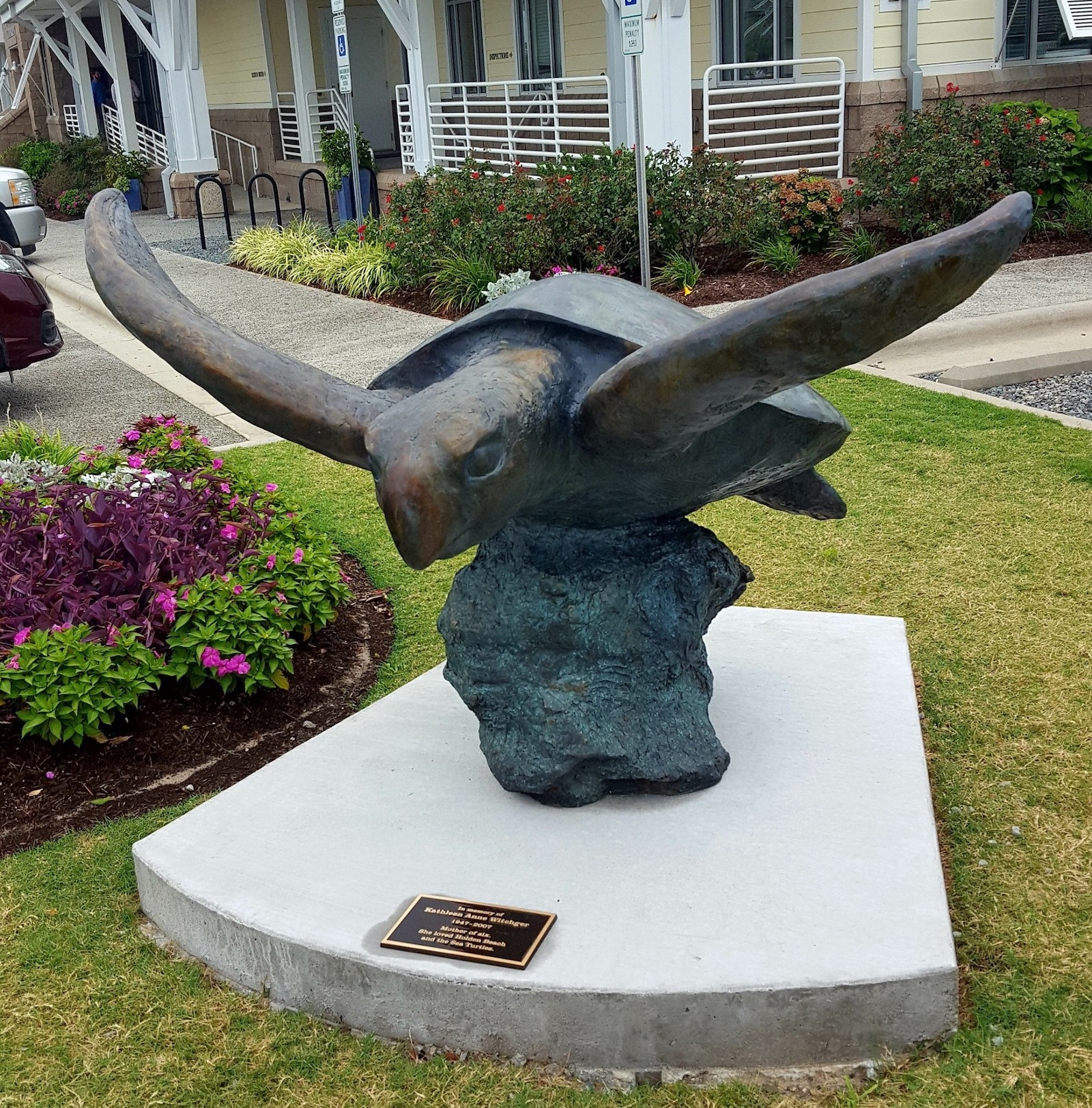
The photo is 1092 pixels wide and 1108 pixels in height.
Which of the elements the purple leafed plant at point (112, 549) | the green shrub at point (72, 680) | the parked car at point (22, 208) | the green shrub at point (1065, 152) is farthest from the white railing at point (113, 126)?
the green shrub at point (72, 680)

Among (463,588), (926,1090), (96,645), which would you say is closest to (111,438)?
(96,645)

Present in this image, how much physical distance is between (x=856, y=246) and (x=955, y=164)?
121cm

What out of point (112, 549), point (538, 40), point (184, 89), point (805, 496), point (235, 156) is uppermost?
point (538, 40)

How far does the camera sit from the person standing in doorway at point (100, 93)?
92.2 ft

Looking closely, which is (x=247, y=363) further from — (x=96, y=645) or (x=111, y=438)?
(x=111, y=438)

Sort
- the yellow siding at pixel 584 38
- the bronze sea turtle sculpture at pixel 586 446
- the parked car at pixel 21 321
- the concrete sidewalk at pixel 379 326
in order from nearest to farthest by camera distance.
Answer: the bronze sea turtle sculpture at pixel 586 446, the concrete sidewalk at pixel 379 326, the parked car at pixel 21 321, the yellow siding at pixel 584 38

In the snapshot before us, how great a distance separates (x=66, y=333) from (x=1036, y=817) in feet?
37.2

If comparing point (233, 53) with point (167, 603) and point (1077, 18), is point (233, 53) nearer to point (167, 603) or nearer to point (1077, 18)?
point (1077, 18)

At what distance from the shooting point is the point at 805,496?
338 centimetres

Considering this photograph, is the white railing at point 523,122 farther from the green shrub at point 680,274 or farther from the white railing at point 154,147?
the white railing at point 154,147

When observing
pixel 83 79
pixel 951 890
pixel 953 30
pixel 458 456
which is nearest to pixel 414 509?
pixel 458 456

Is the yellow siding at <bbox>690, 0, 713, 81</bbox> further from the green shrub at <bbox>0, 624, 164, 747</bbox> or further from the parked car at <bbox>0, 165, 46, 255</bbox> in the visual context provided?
the green shrub at <bbox>0, 624, 164, 747</bbox>

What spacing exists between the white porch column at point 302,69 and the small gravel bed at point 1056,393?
15.9 metres

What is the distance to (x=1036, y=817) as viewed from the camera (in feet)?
11.1
